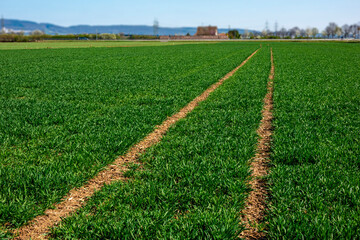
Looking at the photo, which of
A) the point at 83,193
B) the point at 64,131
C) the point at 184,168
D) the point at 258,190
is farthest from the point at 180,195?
the point at 64,131

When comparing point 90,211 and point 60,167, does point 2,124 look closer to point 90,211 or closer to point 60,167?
point 60,167

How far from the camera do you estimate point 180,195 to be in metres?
5.16

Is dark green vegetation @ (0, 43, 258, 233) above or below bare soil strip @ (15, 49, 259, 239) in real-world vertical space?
above

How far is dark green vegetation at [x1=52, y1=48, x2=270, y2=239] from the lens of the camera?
4270mm

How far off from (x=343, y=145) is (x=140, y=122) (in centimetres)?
632

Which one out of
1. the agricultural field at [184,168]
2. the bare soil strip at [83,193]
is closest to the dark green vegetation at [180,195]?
the agricultural field at [184,168]

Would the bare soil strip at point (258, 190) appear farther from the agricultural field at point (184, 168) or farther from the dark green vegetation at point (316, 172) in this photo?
the dark green vegetation at point (316, 172)

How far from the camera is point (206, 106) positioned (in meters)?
12.2

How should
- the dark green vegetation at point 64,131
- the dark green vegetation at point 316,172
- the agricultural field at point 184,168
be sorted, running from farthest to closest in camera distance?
the dark green vegetation at point 64,131, the agricultural field at point 184,168, the dark green vegetation at point 316,172

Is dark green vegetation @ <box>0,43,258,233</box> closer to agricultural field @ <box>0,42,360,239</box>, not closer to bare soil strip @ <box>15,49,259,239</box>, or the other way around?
agricultural field @ <box>0,42,360,239</box>

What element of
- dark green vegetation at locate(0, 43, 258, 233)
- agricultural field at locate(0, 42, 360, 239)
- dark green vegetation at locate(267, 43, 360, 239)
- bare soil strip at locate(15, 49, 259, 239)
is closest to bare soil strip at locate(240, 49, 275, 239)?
agricultural field at locate(0, 42, 360, 239)

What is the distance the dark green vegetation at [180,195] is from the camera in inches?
168

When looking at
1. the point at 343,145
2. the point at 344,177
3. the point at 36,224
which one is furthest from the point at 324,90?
the point at 36,224

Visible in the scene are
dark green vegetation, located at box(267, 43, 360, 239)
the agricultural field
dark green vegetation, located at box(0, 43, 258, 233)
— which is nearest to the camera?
dark green vegetation, located at box(267, 43, 360, 239)
